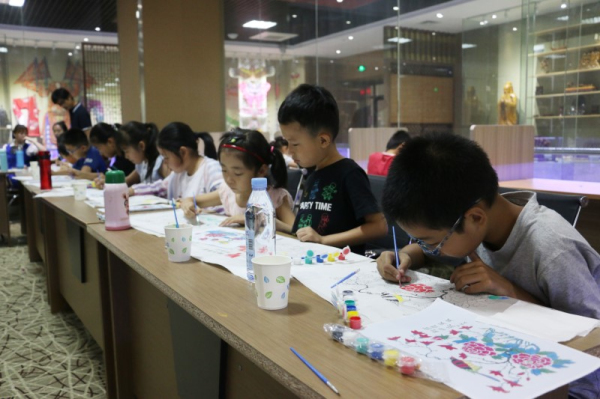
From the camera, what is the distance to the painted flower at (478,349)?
2.37 ft

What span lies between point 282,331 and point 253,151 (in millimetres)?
1212

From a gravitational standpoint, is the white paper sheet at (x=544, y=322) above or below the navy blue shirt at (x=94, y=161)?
below

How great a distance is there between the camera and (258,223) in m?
1.20

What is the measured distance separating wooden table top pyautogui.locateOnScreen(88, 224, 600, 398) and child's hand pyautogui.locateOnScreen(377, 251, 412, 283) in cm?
19

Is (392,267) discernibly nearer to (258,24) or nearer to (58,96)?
(58,96)

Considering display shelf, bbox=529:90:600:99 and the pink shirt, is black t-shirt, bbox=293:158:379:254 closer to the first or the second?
the pink shirt

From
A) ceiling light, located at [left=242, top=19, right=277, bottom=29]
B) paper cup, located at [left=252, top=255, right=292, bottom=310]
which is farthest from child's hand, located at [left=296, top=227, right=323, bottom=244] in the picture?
ceiling light, located at [left=242, top=19, right=277, bottom=29]

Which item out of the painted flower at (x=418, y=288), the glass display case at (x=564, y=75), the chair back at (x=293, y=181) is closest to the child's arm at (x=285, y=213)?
the chair back at (x=293, y=181)

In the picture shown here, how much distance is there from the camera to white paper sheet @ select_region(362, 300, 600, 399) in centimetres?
63

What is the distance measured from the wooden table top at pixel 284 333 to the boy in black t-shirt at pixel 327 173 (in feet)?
1.89

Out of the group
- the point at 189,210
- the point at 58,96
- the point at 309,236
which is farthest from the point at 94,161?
the point at 309,236

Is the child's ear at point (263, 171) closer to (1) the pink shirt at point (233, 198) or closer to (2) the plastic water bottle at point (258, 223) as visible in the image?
(1) the pink shirt at point (233, 198)

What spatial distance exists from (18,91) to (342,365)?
852 centimetres

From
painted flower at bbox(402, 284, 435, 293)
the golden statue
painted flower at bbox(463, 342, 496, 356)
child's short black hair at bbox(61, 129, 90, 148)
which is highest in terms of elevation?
the golden statue
